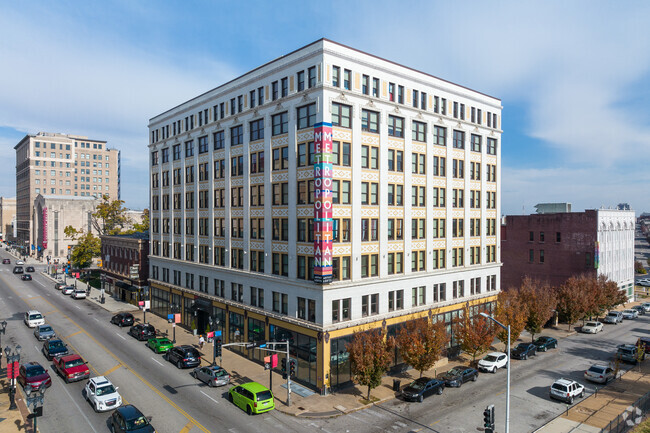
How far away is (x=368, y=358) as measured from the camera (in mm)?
32750

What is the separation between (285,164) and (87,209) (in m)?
120

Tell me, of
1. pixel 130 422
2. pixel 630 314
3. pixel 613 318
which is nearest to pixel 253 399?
pixel 130 422

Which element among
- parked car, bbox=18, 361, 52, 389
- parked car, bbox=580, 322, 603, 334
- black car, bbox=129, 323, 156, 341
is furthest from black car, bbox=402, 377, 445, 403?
parked car, bbox=580, 322, 603, 334

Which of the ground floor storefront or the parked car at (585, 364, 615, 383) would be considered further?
the parked car at (585, 364, 615, 383)

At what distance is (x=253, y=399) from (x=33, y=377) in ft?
61.9

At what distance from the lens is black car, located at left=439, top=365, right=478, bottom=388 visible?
122 feet

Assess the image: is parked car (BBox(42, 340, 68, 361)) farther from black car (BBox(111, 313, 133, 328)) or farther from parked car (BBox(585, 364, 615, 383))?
parked car (BBox(585, 364, 615, 383))

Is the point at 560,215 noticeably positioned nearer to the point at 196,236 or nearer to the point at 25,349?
the point at 196,236

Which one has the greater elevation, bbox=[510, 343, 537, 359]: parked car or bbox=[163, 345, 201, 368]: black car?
bbox=[163, 345, 201, 368]: black car

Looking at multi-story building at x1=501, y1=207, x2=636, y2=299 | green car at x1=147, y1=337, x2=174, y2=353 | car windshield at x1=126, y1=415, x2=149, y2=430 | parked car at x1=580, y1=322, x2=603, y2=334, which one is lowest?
parked car at x1=580, y1=322, x2=603, y2=334

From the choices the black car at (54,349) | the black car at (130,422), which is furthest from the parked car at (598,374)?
the black car at (54,349)

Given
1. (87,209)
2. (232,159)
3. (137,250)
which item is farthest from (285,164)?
(87,209)

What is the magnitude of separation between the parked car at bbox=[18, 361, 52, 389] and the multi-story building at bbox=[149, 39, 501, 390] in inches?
645

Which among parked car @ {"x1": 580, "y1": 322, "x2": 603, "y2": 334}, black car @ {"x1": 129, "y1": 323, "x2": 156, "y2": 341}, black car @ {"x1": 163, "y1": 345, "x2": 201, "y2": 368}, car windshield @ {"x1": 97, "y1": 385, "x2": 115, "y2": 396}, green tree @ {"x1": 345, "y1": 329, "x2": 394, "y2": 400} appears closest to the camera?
car windshield @ {"x1": 97, "y1": 385, "x2": 115, "y2": 396}
